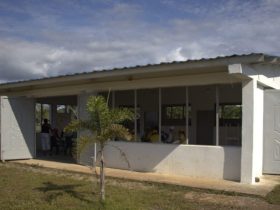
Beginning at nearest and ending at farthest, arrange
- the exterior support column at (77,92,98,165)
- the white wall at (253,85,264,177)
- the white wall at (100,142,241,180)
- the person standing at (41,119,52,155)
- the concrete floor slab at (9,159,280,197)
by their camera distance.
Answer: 1. the concrete floor slab at (9,159,280,197)
2. the white wall at (253,85,264,177)
3. the white wall at (100,142,241,180)
4. the exterior support column at (77,92,98,165)
5. the person standing at (41,119,52,155)

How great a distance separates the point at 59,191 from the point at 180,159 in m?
3.67

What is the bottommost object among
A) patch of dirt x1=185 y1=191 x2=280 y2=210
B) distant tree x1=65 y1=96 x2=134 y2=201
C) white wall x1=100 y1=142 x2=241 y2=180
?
patch of dirt x1=185 y1=191 x2=280 y2=210

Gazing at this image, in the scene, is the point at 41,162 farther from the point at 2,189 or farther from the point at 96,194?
the point at 96,194

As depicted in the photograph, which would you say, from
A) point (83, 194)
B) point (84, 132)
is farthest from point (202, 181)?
point (84, 132)

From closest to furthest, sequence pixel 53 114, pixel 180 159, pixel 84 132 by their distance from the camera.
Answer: pixel 180 159, pixel 84 132, pixel 53 114

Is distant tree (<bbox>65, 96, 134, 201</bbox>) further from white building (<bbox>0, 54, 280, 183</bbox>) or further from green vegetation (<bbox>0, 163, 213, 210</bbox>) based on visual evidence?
white building (<bbox>0, 54, 280, 183</bbox>)

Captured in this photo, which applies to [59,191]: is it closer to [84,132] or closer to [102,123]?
[102,123]

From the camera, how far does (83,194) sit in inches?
375

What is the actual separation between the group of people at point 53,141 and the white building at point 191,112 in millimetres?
1635

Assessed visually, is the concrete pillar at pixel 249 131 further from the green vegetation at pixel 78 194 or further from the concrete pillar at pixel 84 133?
the concrete pillar at pixel 84 133

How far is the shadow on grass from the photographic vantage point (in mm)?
9203

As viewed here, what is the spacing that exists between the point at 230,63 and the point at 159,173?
163 inches

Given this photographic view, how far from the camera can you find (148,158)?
42.4 feet

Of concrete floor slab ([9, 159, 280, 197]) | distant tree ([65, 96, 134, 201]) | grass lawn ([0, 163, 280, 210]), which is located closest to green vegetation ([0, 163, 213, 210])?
grass lawn ([0, 163, 280, 210])
